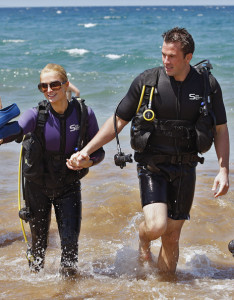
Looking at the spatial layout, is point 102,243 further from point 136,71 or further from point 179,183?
point 136,71

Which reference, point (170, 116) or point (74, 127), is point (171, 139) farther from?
point (74, 127)

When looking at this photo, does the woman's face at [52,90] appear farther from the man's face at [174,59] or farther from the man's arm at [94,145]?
the man's face at [174,59]

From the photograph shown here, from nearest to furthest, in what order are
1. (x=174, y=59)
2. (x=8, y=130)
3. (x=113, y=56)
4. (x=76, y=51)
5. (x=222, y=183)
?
(x=8, y=130)
(x=174, y=59)
(x=222, y=183)
(x=113, y=56)
(x=76, y=51)

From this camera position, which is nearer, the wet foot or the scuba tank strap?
the scuba tank strap

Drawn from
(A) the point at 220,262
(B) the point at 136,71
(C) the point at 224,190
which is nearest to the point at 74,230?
(C) the point at 224,190

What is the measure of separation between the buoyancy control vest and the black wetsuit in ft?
0.08

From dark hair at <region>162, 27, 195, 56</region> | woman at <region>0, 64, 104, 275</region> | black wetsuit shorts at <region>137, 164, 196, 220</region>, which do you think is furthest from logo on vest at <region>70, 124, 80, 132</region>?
dark hair at <region>162, 27, 195, 56</region>

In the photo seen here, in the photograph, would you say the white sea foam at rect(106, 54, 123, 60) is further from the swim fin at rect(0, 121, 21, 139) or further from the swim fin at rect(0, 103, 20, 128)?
the swim fin at rect(0, 121, 21, 139)

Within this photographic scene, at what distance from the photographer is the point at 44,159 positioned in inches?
171

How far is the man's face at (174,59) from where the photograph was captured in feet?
13.5

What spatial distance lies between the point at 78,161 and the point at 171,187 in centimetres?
87

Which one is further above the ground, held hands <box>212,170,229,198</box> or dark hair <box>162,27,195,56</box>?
dark hair <box>162,27,195,56</box>

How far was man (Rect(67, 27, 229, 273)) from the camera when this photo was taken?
13.6 feet

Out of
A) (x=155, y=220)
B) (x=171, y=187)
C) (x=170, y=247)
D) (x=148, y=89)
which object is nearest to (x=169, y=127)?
(x=148, y=89)
